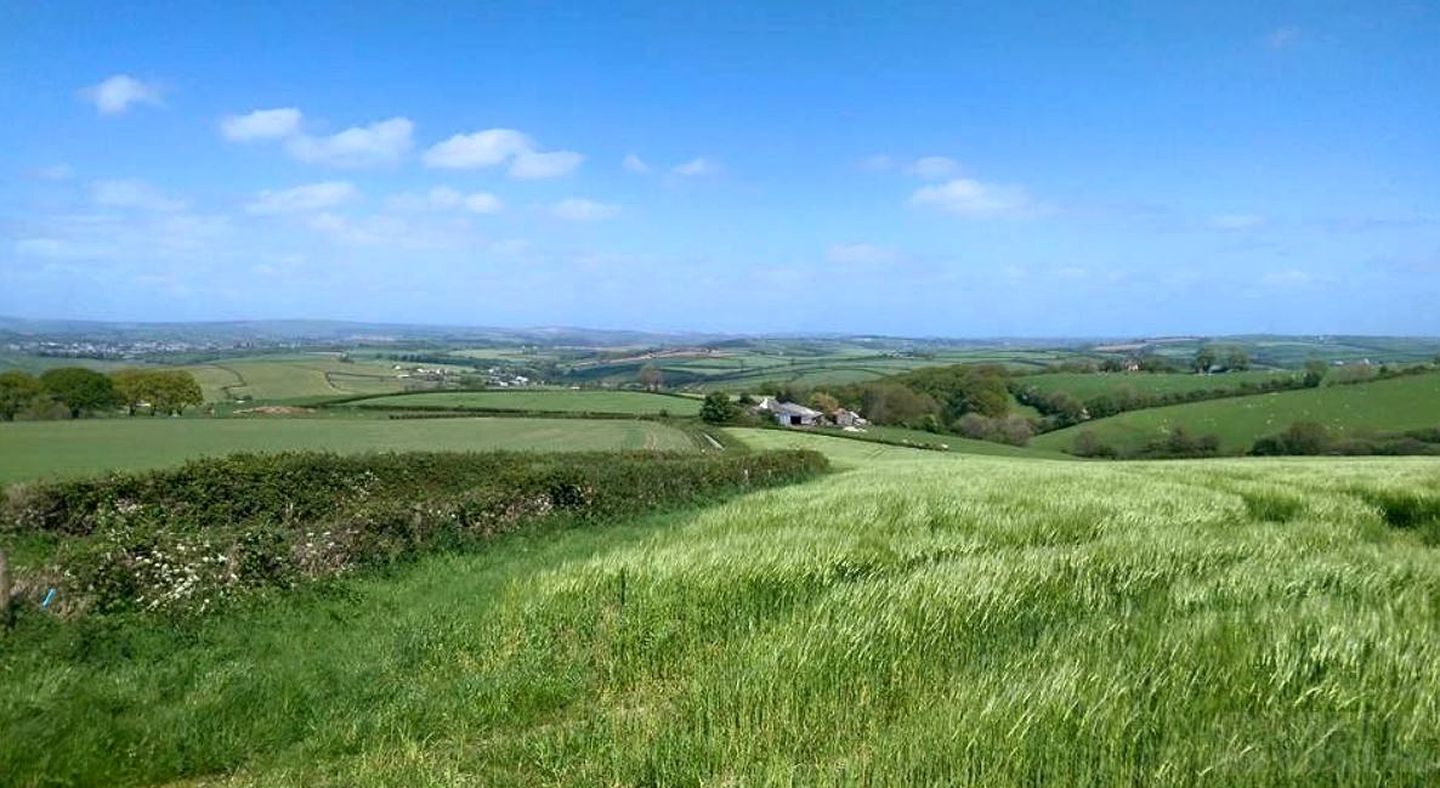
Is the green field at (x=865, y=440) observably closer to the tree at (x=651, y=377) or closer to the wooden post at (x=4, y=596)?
the wooden post at (x=4, y=596)

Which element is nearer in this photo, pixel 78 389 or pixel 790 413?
pixel 78 389

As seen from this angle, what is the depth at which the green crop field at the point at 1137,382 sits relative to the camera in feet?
292

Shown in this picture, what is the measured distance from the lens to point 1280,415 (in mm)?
69250

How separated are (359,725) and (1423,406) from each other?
8443 centimetres

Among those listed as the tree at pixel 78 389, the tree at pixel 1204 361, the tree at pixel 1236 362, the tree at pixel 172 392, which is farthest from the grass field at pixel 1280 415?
the tree at pixel 78 389

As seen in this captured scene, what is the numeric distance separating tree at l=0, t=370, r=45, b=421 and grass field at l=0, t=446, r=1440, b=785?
47.1 meters

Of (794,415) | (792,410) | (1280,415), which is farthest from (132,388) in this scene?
(1280,415)

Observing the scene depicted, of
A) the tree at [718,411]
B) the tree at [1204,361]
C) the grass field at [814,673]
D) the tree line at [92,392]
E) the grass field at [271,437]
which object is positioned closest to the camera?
the grass field at [814,673]

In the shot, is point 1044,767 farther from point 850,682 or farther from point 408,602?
point 408,602

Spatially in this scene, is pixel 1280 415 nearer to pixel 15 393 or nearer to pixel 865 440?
pixel 865 440

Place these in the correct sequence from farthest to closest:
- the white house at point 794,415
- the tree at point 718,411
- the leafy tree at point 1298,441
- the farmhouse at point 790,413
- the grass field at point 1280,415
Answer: the grass field at point 1280,415 < the white house at point 794,415 < the farmhouse at point 790,413 < the leafy tree at point 1298,441 < the tree at point 718,411

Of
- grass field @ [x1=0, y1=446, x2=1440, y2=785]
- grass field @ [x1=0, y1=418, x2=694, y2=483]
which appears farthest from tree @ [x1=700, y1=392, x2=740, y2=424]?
grass field @ [x1=0, y1=446, x2=1440, y2=785]

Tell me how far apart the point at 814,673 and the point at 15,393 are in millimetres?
55911

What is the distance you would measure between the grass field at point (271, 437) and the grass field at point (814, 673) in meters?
22.4
